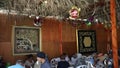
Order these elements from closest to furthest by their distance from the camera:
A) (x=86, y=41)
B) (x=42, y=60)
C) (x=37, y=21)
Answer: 1. (x=42, y=60)
2. (x=37, y=21)
3. (x=86, y=41)

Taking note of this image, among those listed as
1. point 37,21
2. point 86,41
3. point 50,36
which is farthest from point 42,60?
point 86,41

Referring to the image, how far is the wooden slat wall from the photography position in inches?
356

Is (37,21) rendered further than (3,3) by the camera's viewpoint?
Yes

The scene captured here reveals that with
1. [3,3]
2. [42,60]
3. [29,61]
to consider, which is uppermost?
[3,3]

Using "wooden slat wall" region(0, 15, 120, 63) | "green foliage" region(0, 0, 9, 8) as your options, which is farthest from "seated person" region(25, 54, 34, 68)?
"green foliage" region(0, 0, 9, 8)

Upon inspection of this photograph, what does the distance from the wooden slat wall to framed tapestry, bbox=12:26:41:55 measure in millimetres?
162

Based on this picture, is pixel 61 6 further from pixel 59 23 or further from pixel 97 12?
pixel 59 23

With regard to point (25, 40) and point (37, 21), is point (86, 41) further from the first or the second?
point (25, 40)

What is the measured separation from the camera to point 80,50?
40.0 feet

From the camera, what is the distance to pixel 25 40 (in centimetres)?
982

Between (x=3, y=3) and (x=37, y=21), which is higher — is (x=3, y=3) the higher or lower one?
the higher one

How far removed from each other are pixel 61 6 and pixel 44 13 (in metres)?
0.93

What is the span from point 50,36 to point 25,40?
51.3 inches

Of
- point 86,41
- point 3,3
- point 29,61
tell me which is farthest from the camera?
point 86,41
